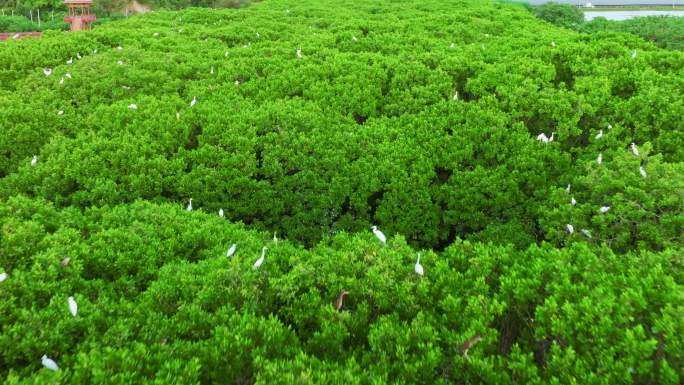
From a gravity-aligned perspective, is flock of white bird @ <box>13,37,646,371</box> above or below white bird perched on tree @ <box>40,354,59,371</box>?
above

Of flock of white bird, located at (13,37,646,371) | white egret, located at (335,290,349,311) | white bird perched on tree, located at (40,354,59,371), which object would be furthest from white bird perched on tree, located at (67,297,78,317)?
white egret, located at (335,290,349,311)

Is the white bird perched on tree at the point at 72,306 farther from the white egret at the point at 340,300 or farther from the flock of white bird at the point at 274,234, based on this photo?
the white egret at the point at 340,300

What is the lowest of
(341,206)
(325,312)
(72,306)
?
(341,206)

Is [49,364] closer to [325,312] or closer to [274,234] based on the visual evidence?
[325,312]

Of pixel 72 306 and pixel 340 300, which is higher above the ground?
pixel 72 306

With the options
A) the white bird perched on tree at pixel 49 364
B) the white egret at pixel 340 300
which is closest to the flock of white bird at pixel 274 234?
the white bird perched on tree at pixel 49 364

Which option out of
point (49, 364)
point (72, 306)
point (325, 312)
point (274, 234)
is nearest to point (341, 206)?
point (274, 234)

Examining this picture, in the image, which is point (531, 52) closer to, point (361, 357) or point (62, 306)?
point (361, 357)

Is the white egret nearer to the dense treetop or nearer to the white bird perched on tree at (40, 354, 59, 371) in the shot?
the dense treetop

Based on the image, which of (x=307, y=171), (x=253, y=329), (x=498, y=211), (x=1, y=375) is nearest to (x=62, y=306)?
(x=1, y=375)
